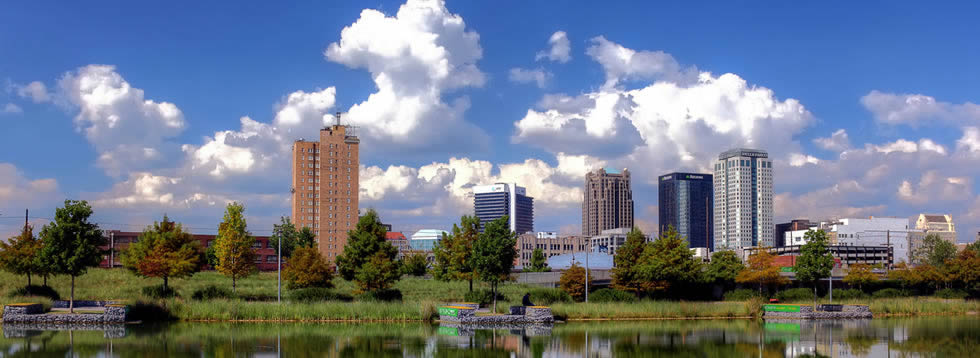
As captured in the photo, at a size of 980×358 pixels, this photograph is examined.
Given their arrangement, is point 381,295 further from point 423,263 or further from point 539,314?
point 423,263

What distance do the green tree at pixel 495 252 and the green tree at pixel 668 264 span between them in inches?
440

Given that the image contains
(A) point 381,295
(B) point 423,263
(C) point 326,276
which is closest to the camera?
(A) point 381,295

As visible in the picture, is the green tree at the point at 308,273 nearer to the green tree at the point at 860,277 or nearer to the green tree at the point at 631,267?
the green tree at the point at 631,267

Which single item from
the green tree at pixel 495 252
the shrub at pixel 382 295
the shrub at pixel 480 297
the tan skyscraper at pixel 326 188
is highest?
the tan skyscraper at pixel 326 188

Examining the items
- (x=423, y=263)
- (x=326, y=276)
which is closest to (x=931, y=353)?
(x=326, y=276)

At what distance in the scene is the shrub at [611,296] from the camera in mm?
58438

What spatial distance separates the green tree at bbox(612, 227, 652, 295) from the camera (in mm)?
62062

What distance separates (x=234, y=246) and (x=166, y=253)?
17.1ft

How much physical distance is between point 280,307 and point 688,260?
3269 cm

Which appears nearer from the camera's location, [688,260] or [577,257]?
[688,260]

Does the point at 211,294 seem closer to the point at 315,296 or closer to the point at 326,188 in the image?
the point at 315,296

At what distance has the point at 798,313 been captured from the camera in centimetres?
4991

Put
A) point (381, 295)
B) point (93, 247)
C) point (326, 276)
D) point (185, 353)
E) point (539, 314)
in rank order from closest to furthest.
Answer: point (185, 353) < point (539, 314) < point (93, 247) < point (381, 295) < point (326, 276)

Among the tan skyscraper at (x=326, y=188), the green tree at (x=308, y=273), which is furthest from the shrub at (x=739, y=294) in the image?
the tan skyscraper at (x=326, y=188)
